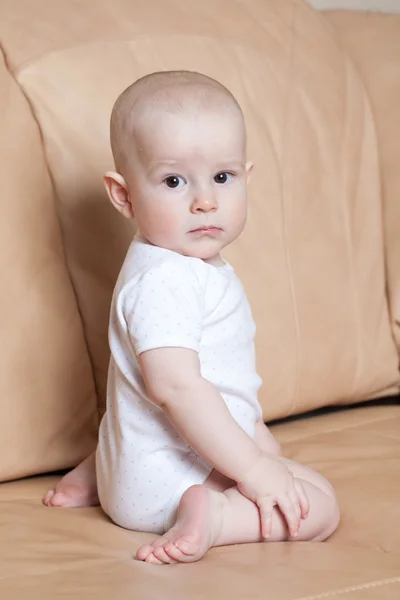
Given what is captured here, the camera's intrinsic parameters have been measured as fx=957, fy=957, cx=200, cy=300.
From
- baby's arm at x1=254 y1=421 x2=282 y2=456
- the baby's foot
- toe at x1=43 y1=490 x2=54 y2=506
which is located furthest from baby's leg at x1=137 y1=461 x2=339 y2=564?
toe at x1=43 y1=490 x2=54 y2=506

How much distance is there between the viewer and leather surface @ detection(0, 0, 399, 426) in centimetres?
134

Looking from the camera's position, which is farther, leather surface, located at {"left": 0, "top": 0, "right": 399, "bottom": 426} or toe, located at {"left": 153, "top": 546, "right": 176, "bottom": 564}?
leather surface, located at {"left": 0, "top": 0, "right": 399, "bottom": 426}

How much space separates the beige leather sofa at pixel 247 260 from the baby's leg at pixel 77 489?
26 millimetres

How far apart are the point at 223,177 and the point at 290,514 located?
0.40 meters

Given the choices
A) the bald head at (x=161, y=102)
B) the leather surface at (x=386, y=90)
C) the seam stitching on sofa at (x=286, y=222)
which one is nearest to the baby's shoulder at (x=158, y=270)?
the bald head at (x=161, y=102)

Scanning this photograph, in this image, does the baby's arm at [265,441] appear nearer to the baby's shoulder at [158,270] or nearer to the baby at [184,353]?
the baby at [184,353]

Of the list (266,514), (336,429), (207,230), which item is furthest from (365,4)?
(266,514)

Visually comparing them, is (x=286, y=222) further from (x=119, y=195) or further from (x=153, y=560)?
(x=153, y=560)

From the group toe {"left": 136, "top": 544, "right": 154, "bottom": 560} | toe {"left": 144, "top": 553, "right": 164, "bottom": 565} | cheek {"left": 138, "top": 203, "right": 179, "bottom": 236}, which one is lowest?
toe {"left": 144, "top": 553, "right": 164, "bottom": 565}

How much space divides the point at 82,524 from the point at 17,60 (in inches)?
24.9

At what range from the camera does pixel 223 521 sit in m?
1.06

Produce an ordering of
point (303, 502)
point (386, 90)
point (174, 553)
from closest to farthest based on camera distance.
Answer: point (174, 553) → point (303, 502) → point (386, 90)

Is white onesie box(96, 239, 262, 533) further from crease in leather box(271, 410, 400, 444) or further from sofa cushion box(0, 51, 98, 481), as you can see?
crease in leather box(271, 410, 400, 444)

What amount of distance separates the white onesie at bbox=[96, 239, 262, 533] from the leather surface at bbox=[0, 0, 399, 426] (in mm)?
217
